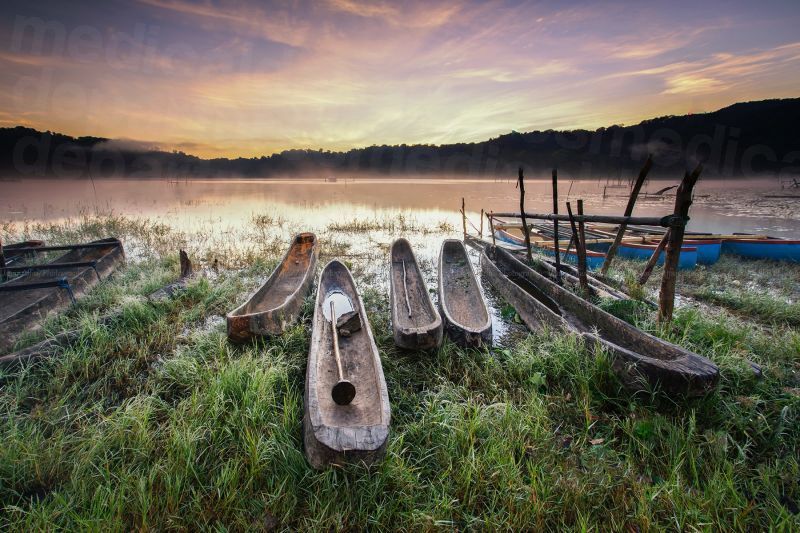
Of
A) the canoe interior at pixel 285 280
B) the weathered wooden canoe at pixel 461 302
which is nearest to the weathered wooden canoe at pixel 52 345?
the canoe interior at pixel 285 280

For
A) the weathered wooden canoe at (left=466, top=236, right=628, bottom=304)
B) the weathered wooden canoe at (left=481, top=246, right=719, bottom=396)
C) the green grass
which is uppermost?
the weathered wooden canoe at (left=466, top=236, right=628, bottom=304)

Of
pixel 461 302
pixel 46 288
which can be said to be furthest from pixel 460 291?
pixel 46 288

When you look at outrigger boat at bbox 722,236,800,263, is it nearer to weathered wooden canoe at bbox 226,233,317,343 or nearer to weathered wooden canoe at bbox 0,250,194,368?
weathered wooden canoe at bbox 226,233,317,343

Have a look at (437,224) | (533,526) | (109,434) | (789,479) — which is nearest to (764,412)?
(789,479)

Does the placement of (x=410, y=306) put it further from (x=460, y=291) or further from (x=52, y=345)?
(x=52, y=345)

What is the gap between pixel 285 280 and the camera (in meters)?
7.09

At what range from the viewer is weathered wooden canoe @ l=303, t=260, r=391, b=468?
233 centimetres

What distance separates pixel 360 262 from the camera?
9094 millimetres

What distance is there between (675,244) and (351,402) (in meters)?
4.10

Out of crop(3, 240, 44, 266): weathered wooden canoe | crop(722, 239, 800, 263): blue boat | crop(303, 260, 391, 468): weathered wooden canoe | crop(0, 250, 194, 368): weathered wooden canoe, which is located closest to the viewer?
crop(303, 260, 391, 468): weathered wooden canoe

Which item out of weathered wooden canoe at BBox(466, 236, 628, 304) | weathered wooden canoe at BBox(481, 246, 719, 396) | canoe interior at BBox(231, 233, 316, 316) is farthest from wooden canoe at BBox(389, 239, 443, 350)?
weathered wooden canoe at BBox(466, 236, 628, 304)

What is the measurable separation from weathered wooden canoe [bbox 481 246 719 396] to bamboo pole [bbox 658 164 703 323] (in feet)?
2.22

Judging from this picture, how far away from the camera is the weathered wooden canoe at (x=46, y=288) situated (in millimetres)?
4332

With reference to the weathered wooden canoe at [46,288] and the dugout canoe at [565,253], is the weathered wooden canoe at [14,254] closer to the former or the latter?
the weathered wooden canoe at [46,288]
